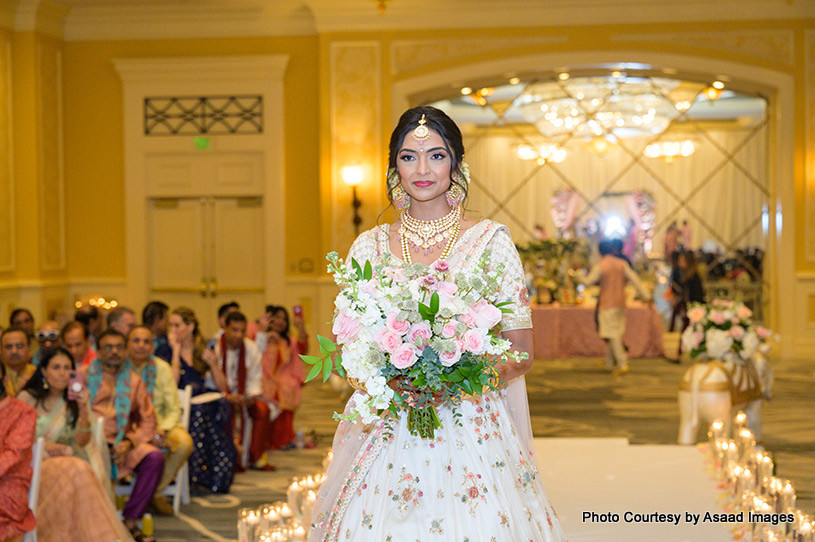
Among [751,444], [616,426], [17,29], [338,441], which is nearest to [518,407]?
[338,441]

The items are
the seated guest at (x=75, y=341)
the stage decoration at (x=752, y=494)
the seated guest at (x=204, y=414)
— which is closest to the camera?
the stage decoration at (x=752, y=494)

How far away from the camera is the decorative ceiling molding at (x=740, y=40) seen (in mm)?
11078

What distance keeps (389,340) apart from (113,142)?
1033 centimetres

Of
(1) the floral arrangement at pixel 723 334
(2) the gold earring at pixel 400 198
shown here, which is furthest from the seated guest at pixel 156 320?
(2) the gold earring at pixel 400 198

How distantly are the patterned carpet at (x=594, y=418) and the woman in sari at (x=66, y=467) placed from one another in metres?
0.65

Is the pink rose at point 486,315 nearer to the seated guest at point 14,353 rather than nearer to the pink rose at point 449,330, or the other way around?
the pink rose at point 449,330

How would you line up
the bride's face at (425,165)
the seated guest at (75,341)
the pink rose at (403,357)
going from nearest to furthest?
the pink rose at (403,357) → the bride's face at (425,165) → the seated guest at (75,341)

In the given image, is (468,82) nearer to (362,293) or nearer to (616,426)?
(616,426)

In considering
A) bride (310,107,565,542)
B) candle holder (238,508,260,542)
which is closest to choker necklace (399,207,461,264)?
bride (310,107,565,542)

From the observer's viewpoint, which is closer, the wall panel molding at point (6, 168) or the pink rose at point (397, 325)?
the pink rose at point (397, 325)

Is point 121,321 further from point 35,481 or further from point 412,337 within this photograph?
point 412,337

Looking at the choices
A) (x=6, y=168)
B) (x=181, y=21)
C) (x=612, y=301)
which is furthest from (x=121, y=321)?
(x=612, y=301)

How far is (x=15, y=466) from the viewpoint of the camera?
4121 mm

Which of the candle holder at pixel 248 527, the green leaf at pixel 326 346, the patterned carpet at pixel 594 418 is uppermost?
the green leaf at pixel 326 346
